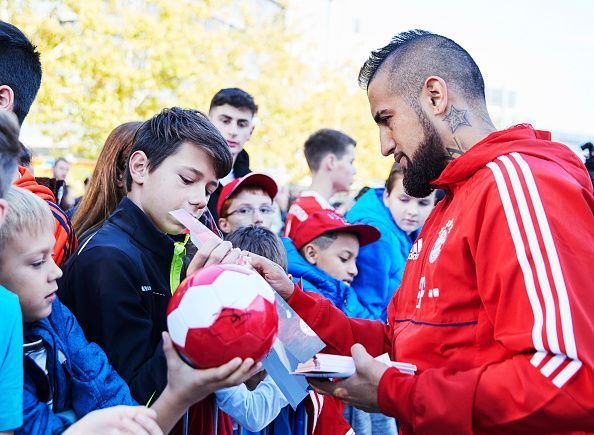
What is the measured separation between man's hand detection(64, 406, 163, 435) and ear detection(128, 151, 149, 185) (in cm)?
162

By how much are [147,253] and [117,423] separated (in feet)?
4.37

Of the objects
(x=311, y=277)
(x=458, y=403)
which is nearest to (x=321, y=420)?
(x=311, y=277)

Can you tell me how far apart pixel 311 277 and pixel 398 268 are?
1314mm

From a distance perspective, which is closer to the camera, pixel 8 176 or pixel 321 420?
pixel 8 176

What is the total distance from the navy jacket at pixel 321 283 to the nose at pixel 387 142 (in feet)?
7.19

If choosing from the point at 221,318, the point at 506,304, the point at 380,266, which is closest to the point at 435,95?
the point at 506,304

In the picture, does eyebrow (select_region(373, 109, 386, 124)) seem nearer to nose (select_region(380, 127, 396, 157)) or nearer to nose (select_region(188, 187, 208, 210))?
nose (select_region(380, 127, 396, 157))

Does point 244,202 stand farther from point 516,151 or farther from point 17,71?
point 516,151

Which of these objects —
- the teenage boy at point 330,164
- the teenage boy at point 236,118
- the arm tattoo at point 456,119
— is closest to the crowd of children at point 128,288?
the arm tattoo at point 456,119

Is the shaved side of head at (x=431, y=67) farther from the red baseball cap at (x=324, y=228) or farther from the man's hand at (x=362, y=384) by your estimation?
the red baseball cap at (x=324, y=228)

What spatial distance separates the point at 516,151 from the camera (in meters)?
2.68

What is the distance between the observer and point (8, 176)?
2.23m

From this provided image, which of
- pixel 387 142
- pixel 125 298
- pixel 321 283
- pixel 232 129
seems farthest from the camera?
pixel 232 129

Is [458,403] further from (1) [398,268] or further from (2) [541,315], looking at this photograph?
(1) [398,268]
